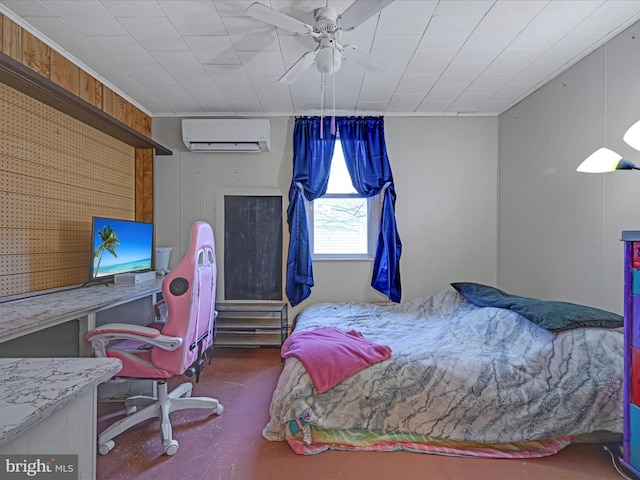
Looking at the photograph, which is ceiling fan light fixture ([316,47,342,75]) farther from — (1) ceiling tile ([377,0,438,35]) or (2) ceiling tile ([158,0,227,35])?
(2) ceiling tile ([158,0,227,35])

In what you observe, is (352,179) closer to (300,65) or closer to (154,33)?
(300,65)

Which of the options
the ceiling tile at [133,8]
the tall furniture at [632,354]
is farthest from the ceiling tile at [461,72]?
the ceiling tile at [133,8]

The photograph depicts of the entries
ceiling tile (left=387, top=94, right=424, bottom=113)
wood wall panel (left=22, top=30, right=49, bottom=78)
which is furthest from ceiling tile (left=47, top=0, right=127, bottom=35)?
ceiling tile (left=387, top=94, right=424, bottom=113)

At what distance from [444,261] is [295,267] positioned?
5.33 ft

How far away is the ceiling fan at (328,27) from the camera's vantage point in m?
1.58

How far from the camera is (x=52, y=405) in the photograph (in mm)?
689

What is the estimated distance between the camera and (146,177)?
3.28 m

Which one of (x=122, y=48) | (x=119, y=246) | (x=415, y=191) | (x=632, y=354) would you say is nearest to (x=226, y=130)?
(x=122, y=48)

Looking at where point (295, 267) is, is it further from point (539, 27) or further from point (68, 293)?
Answer: point (539, 27)

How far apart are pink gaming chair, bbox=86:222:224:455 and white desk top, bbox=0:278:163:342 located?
0.18m

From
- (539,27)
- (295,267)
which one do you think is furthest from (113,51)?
(539,27)

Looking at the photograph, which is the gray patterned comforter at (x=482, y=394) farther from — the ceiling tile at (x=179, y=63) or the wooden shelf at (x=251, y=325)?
the ceiling tile at (x=179, y=63)

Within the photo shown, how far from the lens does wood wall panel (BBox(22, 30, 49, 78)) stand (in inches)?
79.3

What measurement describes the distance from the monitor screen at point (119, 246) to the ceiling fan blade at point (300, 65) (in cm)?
165
